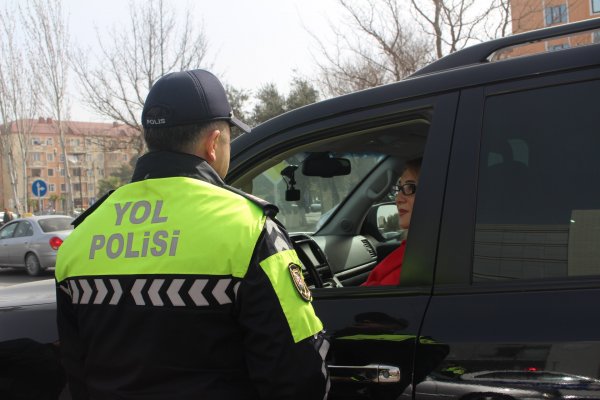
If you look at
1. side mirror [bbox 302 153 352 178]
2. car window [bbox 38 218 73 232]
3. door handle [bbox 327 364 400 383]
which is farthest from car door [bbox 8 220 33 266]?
door handle [bbox 327 364 400 383]

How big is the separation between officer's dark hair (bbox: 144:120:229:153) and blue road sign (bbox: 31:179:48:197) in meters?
21.8

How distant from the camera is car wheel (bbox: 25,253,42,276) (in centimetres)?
1365

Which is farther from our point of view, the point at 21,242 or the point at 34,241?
the point at 21,242

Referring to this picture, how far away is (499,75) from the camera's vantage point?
1638mm

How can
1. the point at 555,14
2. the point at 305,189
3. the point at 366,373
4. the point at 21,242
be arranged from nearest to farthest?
the point at 366,373
the point at 305,189
the point at 21,242
the point at 555,14

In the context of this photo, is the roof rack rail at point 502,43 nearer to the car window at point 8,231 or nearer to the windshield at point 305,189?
the windshield at point 305,189

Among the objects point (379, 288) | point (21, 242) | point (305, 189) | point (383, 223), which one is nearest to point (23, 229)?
point (21, 242)

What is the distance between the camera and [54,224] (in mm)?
13867

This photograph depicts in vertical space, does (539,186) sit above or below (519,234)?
above

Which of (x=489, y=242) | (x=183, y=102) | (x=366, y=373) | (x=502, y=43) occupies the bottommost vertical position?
(x=366, y=373)

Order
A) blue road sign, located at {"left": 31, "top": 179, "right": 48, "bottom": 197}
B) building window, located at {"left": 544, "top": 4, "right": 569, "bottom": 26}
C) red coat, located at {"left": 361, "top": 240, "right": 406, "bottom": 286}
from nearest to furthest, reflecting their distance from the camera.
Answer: red coat, located at {"left": 361, "top": 240, "right": 406, "bottom": 286}
building window, located at {"left": 544, "top": 4, "right": 569, "bottom": 26}
blue road sign, located at {"left": 31, "top": 179, "right": 48, "bottom": 197}

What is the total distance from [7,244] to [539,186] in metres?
15.1

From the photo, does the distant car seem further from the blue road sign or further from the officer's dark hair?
the officer's dark hair

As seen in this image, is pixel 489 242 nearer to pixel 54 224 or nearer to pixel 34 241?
pixel 34 241
